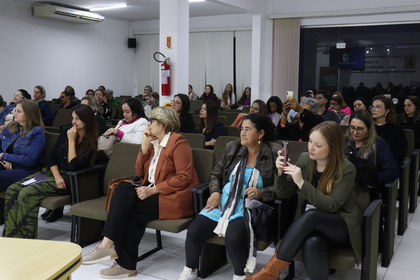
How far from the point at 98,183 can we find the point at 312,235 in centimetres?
191

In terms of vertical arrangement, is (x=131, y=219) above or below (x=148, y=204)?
below

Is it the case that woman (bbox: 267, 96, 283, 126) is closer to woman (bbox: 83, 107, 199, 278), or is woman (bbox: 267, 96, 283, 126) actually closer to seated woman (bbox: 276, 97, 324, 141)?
seated woman (bbox: 276, 97, 324, 141)

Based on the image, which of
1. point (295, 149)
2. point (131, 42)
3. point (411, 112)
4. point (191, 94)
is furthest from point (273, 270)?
point (131, 42)

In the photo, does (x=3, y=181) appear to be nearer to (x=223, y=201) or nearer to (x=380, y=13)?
(x=223, y=201)

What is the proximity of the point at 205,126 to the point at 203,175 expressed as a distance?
6.34ft

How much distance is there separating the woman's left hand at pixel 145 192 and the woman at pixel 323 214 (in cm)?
93

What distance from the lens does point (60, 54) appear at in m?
12.2

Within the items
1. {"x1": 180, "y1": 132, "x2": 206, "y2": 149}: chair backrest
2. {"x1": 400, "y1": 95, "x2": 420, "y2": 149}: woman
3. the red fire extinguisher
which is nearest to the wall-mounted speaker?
the red fire extinguisher

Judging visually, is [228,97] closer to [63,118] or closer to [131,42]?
[131,42]

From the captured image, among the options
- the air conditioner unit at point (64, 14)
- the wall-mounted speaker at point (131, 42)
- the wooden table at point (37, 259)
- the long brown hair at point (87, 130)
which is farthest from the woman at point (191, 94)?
the wooden table at point (37, 259)

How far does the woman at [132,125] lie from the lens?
13.5 ft

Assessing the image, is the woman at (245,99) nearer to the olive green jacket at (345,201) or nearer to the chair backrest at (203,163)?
the chair backrest at (203,163)

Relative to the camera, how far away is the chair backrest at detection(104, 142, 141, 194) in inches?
141

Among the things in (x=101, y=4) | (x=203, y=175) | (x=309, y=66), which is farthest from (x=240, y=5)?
(x=203, y=175)
